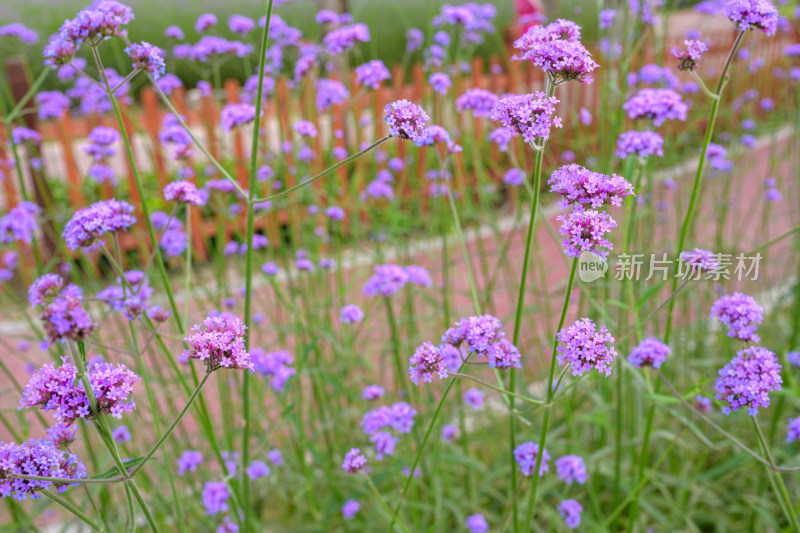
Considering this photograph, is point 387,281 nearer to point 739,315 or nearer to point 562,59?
point 739,315

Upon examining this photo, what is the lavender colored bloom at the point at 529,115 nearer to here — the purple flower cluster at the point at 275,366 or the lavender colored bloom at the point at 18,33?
A: the purple flower cluster at the point at 275,366

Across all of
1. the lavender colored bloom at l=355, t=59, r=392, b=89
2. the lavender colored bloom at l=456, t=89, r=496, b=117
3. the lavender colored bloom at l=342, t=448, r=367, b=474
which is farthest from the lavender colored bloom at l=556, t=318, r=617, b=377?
the lavender colored bloom at l=355, t=59, r=392, b=89

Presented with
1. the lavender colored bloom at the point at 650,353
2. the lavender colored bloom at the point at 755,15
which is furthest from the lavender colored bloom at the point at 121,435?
the lavender colored bloom at the point at 755,15

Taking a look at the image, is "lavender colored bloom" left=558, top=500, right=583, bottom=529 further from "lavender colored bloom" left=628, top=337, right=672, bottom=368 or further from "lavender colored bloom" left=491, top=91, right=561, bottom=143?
"lavender colored bloom" left=491, top=91, right=561, bottom=143

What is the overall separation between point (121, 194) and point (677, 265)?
19.6 feet

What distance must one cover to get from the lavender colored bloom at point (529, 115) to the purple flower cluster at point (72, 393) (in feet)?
2.25

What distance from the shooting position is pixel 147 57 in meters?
1.32

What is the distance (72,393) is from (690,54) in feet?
4.28

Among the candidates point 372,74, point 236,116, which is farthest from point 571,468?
point 236,116

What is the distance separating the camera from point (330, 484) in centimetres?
225

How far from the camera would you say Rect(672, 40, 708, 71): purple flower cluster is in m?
1.31

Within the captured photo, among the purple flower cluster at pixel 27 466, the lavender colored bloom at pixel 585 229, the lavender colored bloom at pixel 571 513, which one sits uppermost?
the lavender colored bloom at pixel 585 229

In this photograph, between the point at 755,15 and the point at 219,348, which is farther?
the point at 755,15

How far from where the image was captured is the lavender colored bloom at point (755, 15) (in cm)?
130
